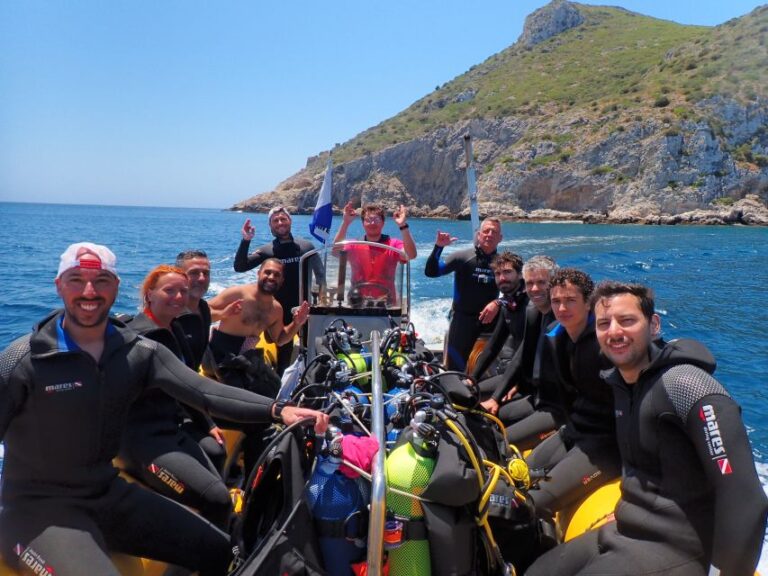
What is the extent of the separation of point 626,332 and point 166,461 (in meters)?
2.53

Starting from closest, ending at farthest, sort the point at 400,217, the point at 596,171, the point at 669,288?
the point at 400,217 → the point at 669,288 → the point at 596,171

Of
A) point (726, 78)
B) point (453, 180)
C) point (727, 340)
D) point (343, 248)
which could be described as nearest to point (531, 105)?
point (453, 180)

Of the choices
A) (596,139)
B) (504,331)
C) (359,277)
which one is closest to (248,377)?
(359,277)

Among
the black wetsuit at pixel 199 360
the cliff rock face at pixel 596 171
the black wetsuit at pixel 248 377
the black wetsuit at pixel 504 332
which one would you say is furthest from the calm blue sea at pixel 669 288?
the cliff rock face at pixel 596 171

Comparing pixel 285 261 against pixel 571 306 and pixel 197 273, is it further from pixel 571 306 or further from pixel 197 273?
pixel 571 306

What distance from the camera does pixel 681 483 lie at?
2199 mm

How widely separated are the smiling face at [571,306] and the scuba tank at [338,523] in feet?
6.10

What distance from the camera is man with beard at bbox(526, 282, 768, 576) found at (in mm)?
1964

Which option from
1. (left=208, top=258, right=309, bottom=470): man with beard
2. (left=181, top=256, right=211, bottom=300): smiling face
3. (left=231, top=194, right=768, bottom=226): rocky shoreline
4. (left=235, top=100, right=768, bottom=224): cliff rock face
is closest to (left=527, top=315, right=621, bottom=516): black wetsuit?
(left=208, top=258, right=309, bottom=470): man with beard

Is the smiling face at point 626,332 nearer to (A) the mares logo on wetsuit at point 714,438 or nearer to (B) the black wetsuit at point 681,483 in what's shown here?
(B) the black wetsuit at point 681,483

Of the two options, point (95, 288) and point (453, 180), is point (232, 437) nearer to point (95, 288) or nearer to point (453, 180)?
point (95, 288)

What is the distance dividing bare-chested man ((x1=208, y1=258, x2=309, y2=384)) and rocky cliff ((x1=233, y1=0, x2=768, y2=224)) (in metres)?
35.5

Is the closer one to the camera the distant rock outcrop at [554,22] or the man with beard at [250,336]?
the man with beard at [250,336]

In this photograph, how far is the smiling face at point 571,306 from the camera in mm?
3441
